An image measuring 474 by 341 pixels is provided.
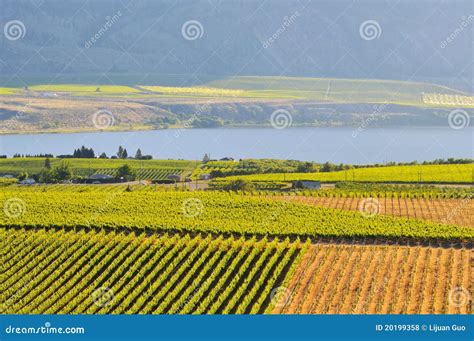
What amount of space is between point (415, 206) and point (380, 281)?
11848 mm

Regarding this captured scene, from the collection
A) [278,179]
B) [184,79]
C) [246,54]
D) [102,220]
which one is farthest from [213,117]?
[102,220]

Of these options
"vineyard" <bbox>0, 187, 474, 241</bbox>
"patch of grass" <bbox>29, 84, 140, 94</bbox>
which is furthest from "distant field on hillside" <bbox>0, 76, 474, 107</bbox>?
"vineyard" <bbox>0, 187, 474, 241</bbox>

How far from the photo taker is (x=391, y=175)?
42.9 metres

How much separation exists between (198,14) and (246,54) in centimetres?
1357

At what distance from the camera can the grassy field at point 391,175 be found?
136 ft

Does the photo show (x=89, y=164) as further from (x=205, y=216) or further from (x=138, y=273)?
(x=138, y=273)

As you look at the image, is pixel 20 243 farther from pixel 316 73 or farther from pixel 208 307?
pixel 316 73

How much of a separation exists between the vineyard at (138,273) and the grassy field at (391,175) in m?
18.3

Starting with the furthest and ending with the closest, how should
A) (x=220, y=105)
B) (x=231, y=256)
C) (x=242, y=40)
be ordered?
(x=242, y=40)
(x=220, y=105)
(x=231, y=256)

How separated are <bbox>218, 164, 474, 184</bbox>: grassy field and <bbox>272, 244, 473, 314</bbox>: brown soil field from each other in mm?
18317

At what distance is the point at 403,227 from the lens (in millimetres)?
25578

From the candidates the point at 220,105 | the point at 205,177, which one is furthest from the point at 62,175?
the point at 220,105

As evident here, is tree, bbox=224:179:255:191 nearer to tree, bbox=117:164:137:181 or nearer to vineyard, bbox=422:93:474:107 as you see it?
tree, bbox=117:164:137:181

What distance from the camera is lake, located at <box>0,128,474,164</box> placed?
69625 mm
